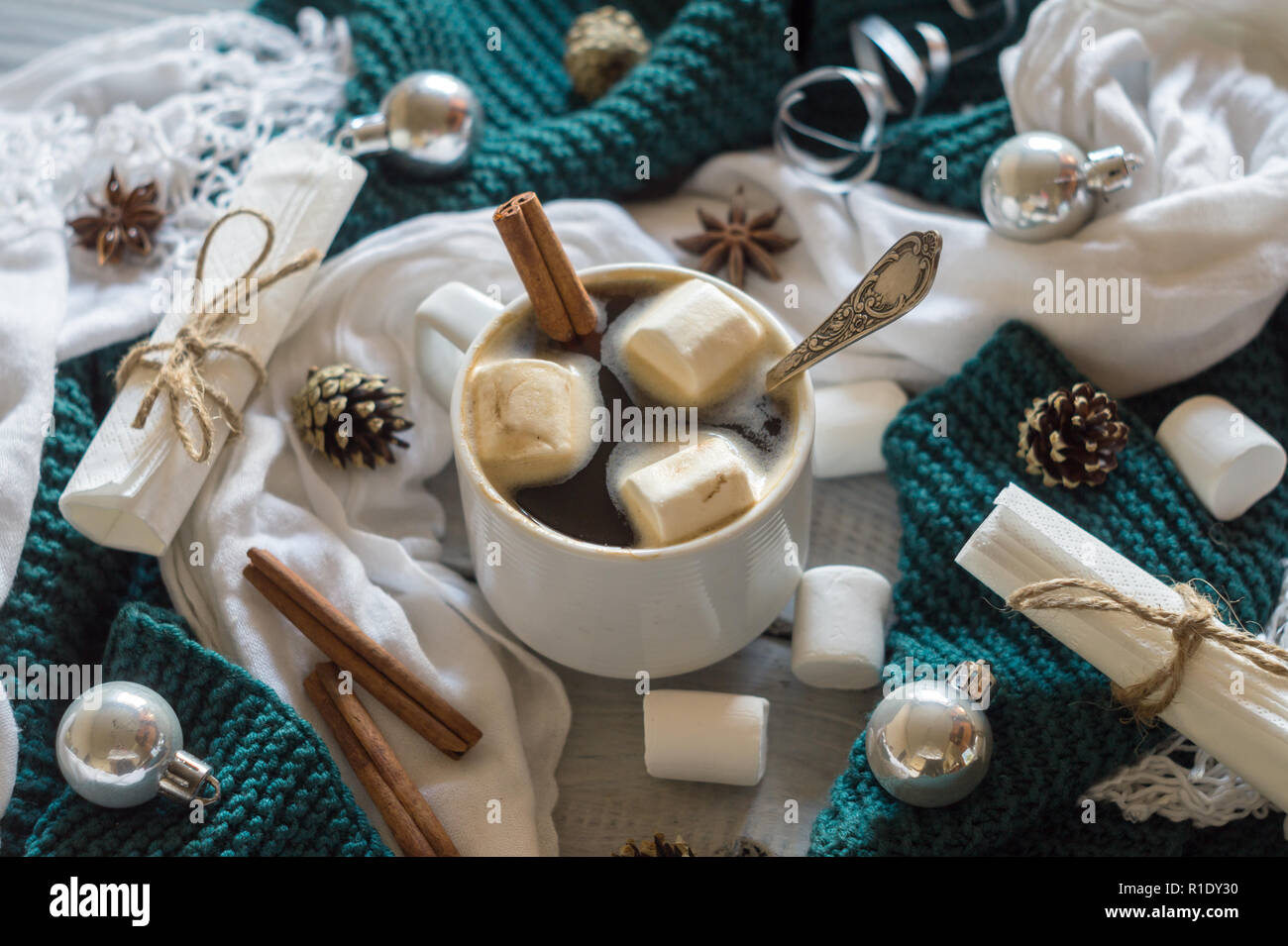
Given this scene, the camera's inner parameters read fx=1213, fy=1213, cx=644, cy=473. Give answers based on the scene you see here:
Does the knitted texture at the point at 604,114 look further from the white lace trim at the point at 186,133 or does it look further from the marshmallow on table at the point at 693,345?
the marshmallow on table at the point at 693,345

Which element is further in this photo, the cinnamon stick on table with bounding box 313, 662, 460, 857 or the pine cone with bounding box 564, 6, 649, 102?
the pine cone with bounding box 564, 6, 649, 102

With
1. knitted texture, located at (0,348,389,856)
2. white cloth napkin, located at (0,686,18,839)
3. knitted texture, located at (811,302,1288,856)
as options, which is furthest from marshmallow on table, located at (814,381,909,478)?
white cloth napkin, located at (0,686,18,839)

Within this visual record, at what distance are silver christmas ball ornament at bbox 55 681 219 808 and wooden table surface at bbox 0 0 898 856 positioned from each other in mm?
272

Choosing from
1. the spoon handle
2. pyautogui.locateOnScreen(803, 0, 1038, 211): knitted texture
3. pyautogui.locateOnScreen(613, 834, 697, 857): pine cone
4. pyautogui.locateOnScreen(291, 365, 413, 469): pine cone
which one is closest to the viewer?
the spoon handle

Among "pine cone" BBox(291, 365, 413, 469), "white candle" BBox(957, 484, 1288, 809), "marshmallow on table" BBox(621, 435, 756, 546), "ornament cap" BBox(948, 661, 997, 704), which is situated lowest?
"ornament cap" BBox(948, 661, 997, 704)

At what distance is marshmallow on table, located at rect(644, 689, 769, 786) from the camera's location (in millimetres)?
882

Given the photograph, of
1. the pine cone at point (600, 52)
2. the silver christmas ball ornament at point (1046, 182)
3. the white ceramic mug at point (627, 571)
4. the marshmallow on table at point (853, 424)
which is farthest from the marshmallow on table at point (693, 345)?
the pine cone at point (600, 52)

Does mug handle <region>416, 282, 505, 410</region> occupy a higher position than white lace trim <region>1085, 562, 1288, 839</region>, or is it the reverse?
mug handle <region>416, 282, 505, 410</region>

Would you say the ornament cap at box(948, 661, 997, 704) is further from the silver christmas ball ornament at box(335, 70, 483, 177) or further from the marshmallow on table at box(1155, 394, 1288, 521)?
the silver christmas ball ornament at box(335, 70, 483, 177)

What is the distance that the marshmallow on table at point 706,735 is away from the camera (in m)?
0.88

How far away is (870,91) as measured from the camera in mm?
1058

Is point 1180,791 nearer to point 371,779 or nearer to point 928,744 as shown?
point 928,744

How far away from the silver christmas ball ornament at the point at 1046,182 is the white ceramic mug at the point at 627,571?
26 centimetres
